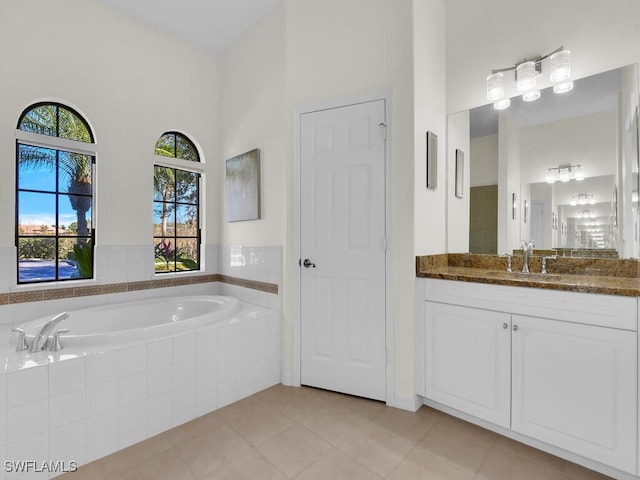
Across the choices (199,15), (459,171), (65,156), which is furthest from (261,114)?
(459,171)

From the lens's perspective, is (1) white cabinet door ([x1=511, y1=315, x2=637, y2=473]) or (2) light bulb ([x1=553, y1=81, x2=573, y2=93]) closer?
(1) white cabinet door ([x1=511, y1=315, x2=637, y2=473])

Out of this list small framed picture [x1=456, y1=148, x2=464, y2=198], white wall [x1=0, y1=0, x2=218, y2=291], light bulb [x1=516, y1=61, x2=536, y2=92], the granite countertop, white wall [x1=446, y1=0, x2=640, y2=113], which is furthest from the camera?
small framed picture [x1=456, y1=148, x2=464, y2=198]

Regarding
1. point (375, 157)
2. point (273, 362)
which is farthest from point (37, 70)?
point (273, 362)

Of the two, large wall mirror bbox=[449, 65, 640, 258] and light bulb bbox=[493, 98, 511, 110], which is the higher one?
light bulb bbox=[493, 98, 511, 110]

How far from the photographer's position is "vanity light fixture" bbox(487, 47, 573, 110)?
1.93 metres

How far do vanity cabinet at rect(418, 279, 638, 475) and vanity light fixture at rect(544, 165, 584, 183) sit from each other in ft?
2.94

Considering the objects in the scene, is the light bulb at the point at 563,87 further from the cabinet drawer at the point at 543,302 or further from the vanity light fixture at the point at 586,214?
the cabinet drawer at the point at 543,302

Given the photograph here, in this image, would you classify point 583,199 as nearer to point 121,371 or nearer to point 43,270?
point 121,371

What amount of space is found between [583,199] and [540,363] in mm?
1080

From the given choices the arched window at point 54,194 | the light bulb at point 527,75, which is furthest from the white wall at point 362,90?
the arched window at point 54,194

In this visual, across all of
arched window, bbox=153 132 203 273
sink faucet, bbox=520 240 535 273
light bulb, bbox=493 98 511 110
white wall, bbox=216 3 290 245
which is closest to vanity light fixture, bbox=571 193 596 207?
sink faucet, bbox=520 240 535 273

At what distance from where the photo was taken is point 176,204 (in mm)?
3393

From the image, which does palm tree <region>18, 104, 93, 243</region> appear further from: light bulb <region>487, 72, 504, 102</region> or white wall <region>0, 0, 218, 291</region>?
light bulb <region>487, 72, 504, 102</region>

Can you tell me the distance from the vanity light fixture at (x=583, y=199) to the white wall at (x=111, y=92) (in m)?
3.17
